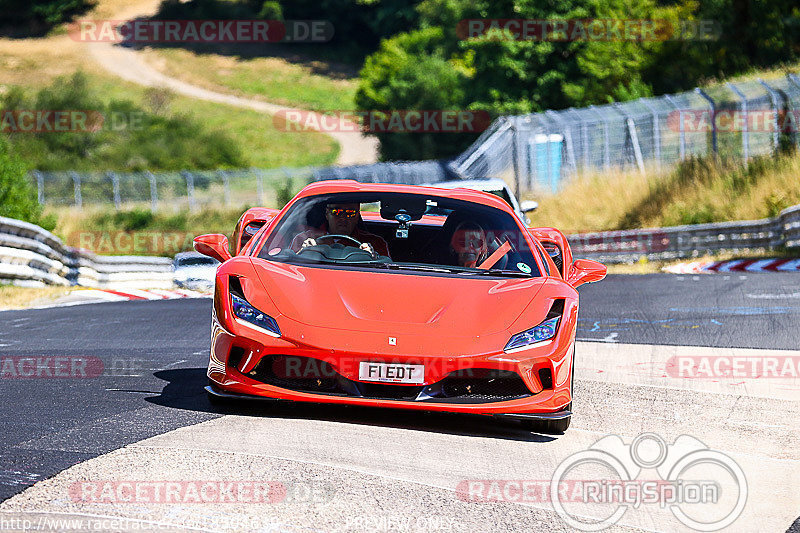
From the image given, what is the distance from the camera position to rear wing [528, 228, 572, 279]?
25.9ft

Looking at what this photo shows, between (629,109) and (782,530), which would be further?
(629,109)

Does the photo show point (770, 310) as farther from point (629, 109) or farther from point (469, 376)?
point (629, 109)

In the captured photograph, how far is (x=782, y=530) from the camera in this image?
472 centimetres

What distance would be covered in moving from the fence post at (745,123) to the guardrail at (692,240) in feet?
13.6

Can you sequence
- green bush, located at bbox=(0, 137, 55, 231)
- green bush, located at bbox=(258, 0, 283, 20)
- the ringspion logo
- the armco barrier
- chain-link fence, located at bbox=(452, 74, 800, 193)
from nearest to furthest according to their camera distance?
the armco barrier, green bush, located at bbox=(0, 137, 55, 231), chain-link fence, located at bbox=(452, 74, 800, 193), the ringspion logo, green bush, located at bbox=(258, 0, 283, 20)

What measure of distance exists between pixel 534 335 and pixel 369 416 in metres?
0.98

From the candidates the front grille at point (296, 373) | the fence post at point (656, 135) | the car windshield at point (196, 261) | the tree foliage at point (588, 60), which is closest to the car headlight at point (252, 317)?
the front grille at point (296, 373)

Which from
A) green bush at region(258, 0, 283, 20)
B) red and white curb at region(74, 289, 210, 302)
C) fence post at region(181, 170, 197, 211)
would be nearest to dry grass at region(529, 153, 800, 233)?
red and white curb at region(74, 289, 210, 302)

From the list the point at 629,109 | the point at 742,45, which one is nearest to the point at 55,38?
the point at 742,45

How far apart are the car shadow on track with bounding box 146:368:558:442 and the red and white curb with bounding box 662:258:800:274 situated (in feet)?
39.8

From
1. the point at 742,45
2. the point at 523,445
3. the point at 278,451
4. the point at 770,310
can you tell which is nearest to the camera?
the point at 278,451

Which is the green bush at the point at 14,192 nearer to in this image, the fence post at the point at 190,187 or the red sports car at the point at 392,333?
the red sports car at the point at 392,333

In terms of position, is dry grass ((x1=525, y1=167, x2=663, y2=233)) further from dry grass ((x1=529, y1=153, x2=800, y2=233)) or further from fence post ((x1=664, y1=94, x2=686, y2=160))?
fence post ((x1=664, y1=94, x2=686, y2=160))

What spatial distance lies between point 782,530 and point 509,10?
47.0 m
